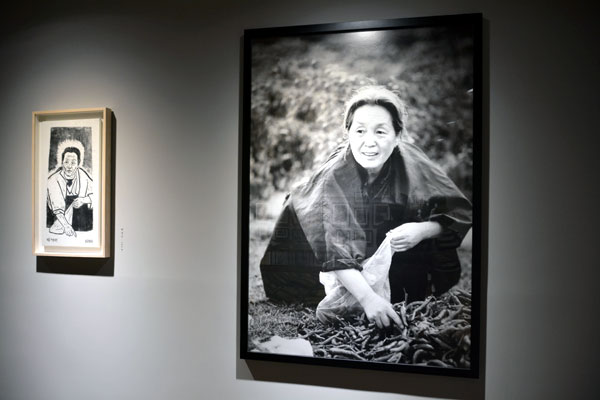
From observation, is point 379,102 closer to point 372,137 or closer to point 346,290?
point 372,137

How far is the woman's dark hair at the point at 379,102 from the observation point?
4.12 ft

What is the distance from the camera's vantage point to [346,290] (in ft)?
4.20

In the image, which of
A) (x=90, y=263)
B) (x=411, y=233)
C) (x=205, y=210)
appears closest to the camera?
(x=411, y=233)

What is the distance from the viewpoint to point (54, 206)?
4.95 feet

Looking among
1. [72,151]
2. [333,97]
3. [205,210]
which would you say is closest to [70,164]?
[72,151]

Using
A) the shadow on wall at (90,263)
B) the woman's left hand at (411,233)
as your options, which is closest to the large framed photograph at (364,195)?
the woman's left hand at (411,233)

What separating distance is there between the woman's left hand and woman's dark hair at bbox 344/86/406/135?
0.84ft

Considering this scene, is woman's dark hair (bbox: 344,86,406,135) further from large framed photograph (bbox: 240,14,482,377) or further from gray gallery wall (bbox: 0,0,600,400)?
gray gallery wall (bbox: 0,0,600,400)

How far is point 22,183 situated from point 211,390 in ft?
3.11

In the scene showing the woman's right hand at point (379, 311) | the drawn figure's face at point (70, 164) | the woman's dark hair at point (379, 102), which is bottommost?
the woman's right hand at point (379, 311)

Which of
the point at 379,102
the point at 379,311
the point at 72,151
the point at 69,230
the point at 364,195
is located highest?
the point at 379,102

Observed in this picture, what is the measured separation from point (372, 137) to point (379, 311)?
48 centimetres

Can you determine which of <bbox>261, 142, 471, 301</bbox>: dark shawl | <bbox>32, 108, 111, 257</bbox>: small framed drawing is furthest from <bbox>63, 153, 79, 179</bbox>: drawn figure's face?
<bbox>261, 142, 471, 301</bbox>: dark shawl

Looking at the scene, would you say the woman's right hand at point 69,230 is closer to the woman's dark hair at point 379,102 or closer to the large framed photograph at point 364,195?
the large framed photograph at point 364,195
